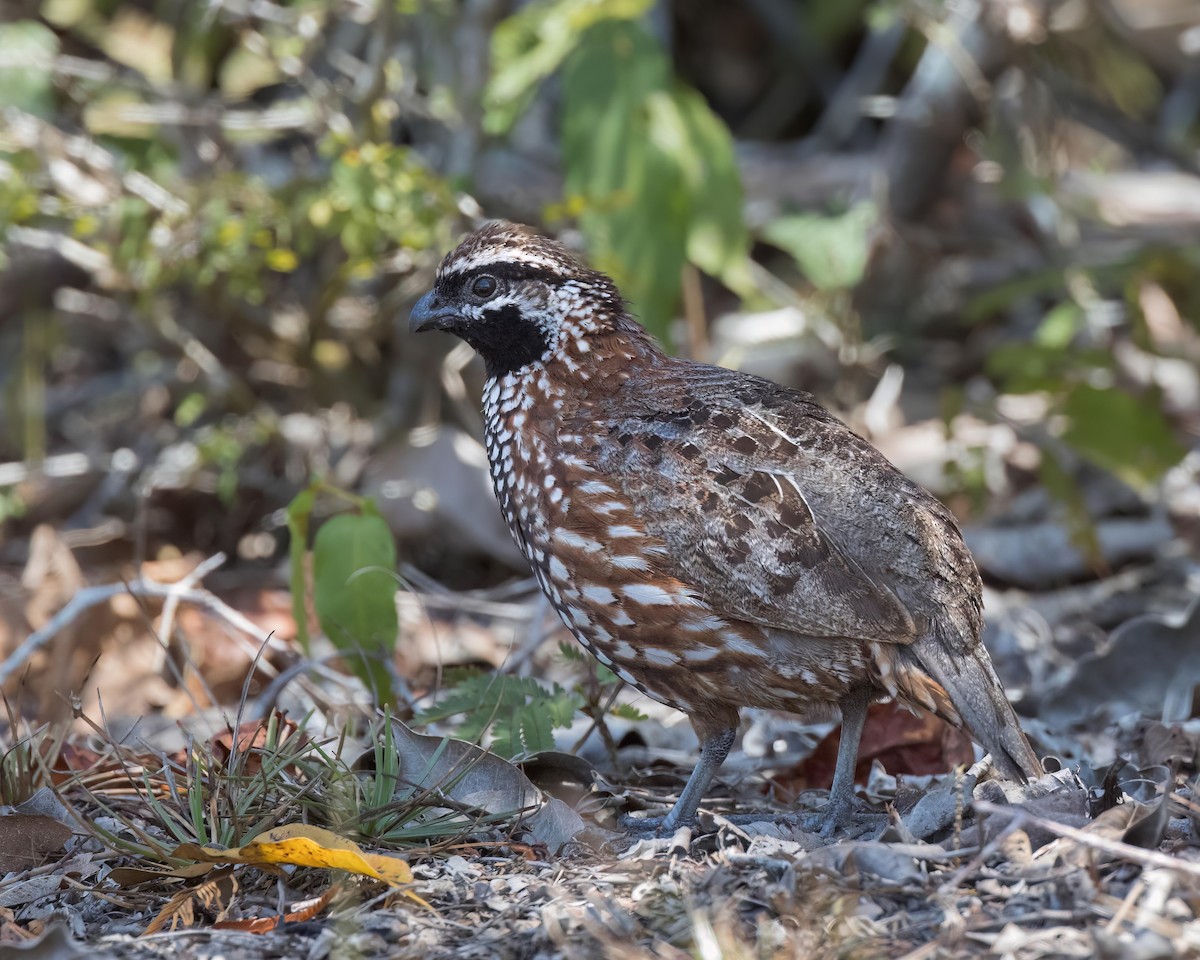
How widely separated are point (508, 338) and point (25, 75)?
380 cm

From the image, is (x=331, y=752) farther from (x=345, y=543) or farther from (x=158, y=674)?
(x=158, y=674)

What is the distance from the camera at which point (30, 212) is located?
21.7 feet

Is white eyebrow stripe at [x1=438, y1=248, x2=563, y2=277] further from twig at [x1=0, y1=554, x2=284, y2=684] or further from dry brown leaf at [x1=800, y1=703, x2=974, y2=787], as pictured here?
dry brown leaf at [x1=800, y1=703, x2=974, y2=787]

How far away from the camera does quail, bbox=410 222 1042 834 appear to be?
4.38 metres

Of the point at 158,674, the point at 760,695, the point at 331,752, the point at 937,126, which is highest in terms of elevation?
the point at 937,126

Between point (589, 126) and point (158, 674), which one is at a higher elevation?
point (589, 126)

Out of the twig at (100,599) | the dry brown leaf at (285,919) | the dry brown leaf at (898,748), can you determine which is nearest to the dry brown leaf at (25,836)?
the dry brown leaf at (285,919)

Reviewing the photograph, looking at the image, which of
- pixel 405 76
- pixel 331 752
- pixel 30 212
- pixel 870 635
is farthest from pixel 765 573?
pixel 405 76

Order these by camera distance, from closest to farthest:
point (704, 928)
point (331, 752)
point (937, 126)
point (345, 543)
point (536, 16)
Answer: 1. point (704, 928)
2. point (331, 752)
3. point (345, 543)
4. point (536, 16)
5. point (937, 126)

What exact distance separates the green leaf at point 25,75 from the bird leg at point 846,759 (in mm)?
5295

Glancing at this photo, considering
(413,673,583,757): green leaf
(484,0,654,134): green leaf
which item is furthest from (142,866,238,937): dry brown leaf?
(484,0,654,134): green leaf

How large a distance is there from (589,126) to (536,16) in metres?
0.59

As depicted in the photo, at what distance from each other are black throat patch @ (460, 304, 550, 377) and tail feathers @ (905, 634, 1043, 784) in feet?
5.63

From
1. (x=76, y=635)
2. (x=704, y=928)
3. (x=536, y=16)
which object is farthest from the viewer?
(x=536, y=16)
